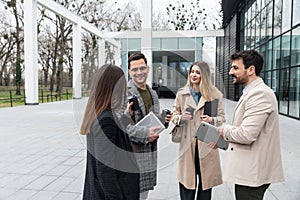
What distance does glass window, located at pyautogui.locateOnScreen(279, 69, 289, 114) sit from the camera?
9.48m

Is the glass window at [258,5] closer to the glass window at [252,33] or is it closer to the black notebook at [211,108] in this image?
the glass window at [252,33]

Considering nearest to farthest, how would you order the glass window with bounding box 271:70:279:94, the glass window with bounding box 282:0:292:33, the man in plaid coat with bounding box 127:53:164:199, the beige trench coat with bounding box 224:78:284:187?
the beige trench coat with bounding box 224:78:284:187 → the man in plaid coat with bounding box 127:53:164:199 → the glass window with bounding box 282:0:292:33 → the glass window with bounding box 271:70:279:94

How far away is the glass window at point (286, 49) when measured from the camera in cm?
929

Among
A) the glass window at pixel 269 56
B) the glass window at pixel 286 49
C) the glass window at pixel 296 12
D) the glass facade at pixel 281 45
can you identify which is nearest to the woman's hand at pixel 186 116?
the glass facade at pixel 281 45

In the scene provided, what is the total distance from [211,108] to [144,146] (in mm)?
588

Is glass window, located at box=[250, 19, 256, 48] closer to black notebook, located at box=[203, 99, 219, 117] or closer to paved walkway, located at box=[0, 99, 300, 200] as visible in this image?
paved walkway, located at box=[0, 99, 300, 200]

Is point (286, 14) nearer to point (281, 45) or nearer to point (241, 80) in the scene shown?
point (281, 45)

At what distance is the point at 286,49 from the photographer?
9.48 meters

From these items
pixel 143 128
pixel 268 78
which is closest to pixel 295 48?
pixel 268 78

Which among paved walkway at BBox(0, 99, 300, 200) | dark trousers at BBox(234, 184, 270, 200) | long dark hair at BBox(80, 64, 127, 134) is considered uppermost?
long dark hair at BBox(80, 64, 127, 134)

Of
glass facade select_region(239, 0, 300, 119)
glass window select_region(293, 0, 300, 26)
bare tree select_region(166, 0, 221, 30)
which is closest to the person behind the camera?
glass window select_region(293, 0, 300, 26)

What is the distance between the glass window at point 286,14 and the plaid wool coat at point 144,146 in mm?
9087

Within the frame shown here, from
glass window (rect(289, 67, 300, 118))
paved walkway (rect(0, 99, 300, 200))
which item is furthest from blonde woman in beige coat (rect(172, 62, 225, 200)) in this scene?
glass window (rect(289, 67, 300, 118))

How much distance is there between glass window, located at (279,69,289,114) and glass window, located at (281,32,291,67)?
28 cm
